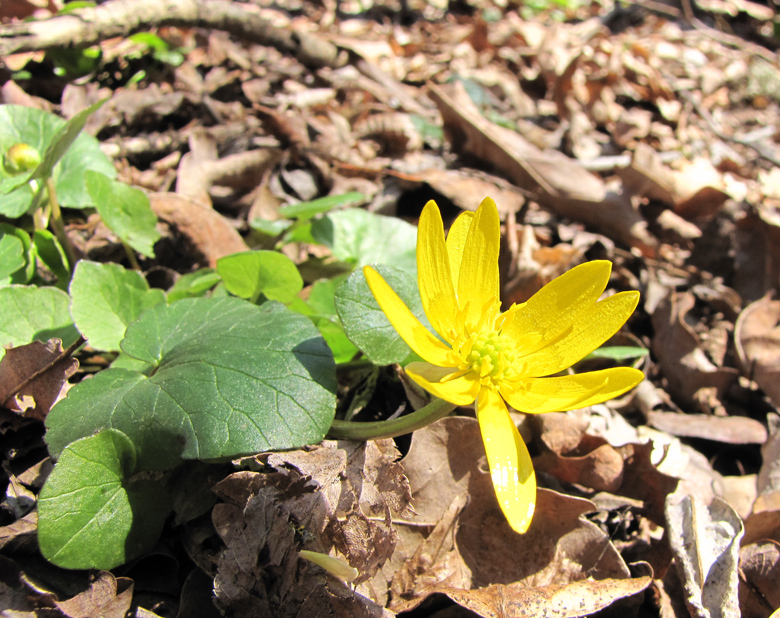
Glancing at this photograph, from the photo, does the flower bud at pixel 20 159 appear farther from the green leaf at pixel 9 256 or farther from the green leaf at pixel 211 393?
the green leaf at pixel 211 393

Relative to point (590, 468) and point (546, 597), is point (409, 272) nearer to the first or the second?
point (590, 468)

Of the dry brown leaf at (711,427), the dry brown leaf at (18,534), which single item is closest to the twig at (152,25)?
the dry brown leaf at (18,534)

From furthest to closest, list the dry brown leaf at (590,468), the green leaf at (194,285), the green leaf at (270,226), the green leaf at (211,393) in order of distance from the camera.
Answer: the green leaf at (270,226) → the green leaf at (194,285) → the dry brown leaf at (590,468) → the green leaf at (211,393)

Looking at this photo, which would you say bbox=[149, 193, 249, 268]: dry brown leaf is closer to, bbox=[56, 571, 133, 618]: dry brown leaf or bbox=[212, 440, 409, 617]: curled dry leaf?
bbox=[212, 440, 409, 617]: curled dry leaf

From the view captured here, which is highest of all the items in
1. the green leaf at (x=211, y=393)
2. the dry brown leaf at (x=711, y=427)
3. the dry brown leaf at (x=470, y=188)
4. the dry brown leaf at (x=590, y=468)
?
the green leaf at (x=211, y=393)

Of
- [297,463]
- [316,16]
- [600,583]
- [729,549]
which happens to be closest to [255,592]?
[297,463]

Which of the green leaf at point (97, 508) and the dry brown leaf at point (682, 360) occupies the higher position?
the green leaf at point (97, 508)

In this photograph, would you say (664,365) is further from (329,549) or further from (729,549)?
(329,549)

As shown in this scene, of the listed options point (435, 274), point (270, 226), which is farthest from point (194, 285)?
point (435, 274)
